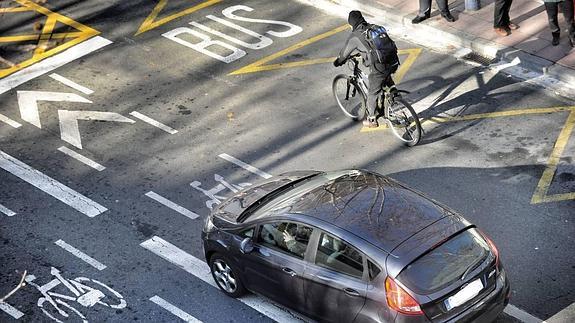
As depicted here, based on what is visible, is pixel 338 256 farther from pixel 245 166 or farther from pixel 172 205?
pixel 245 166

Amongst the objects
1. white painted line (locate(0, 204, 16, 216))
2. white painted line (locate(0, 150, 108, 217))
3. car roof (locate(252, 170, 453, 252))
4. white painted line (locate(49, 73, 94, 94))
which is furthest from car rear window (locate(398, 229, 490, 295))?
white painted line (locate(49, 73, 94, 94))

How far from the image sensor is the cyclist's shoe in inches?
578

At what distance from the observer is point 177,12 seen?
62.2ft

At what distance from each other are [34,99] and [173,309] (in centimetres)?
633

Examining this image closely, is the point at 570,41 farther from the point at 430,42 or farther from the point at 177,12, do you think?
the point at 177,12

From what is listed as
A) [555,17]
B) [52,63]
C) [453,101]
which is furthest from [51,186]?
[555,17]

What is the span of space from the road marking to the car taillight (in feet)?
20.3

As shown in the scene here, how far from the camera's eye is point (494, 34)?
669 inches

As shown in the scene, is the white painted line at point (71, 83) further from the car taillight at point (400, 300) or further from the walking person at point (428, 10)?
the car taillight at point (400, 300)

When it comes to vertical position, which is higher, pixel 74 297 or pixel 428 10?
pixel 428 10

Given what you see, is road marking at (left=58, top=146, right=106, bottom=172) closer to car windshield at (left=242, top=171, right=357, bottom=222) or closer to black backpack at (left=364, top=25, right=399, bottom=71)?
car windshield at (left=242, top=171, right=357, bottom=222)

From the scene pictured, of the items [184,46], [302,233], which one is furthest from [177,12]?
[302,233]

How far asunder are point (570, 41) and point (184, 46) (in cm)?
646

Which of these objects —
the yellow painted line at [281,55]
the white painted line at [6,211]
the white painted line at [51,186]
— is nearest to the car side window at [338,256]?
the white painted line at [51,186]
